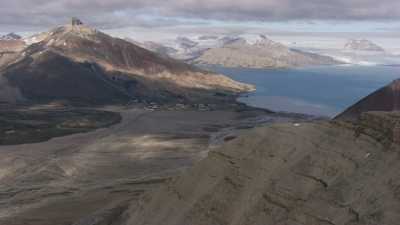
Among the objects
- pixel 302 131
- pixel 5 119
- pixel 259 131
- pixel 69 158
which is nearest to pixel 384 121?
pixel 302 131

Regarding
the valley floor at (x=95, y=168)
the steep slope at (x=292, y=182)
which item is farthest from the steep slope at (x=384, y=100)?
the steep slope at (x=292, y=182)

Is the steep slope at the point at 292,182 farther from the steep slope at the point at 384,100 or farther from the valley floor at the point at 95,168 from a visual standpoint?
the steep slope at the point at 384,100

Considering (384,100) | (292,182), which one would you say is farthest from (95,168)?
(292,182)

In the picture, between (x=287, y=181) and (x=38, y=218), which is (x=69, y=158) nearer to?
(x=38, y=218)

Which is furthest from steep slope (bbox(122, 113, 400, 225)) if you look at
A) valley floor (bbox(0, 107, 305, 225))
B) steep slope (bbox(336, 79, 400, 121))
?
steep slope (bbox(336, 79, 400, 121))

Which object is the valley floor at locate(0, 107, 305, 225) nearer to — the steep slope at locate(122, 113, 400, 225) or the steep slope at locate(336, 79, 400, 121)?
the steep slope at locate(122, 113, 400, 225)

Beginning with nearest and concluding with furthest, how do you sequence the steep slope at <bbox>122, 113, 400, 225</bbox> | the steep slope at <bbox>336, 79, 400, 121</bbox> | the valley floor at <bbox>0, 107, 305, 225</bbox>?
1. the steep slope at <bbox>122, 113, 400, 225</bbox>
2. the valley floor at <bbox>0, 107, 305, 225</bbox>
3. the steep slope at <bbox>336, 79, 400, 121</bbox>
